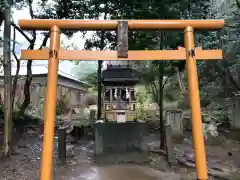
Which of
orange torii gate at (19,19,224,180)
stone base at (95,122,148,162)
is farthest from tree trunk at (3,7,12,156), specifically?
orange torii gate at (19,19,224,180)

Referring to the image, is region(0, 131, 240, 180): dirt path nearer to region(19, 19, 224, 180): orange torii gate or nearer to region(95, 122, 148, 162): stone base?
region(95, 122, 148, 162): stone base

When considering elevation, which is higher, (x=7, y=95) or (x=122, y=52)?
(x=122, y=52)

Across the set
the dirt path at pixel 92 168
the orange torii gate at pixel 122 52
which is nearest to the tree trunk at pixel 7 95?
the dirt path at pixel 92 168

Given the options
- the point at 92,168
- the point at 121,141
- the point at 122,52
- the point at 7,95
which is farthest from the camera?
the point at 121,141

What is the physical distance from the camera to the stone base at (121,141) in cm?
727

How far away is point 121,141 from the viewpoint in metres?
7.30

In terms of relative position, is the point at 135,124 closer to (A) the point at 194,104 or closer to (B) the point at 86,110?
(A) the point at 194,104

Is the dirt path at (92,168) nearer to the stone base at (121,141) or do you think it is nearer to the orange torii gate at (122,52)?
the stone base at (121,141)

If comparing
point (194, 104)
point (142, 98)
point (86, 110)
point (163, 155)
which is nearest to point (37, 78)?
point (86, 110)

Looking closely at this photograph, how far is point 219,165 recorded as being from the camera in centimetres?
672

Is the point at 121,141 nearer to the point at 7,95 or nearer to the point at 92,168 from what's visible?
the point at 92,168

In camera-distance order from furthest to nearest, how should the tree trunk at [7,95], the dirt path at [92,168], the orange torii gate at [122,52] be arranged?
the tree trunk at [7,95] → the dirt path at [92,168] → the orange torii gate at [122,52]

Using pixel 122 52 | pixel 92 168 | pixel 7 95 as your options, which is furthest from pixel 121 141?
pixel 122 52

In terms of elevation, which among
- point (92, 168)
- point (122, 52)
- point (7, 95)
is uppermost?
point (122, 52)
